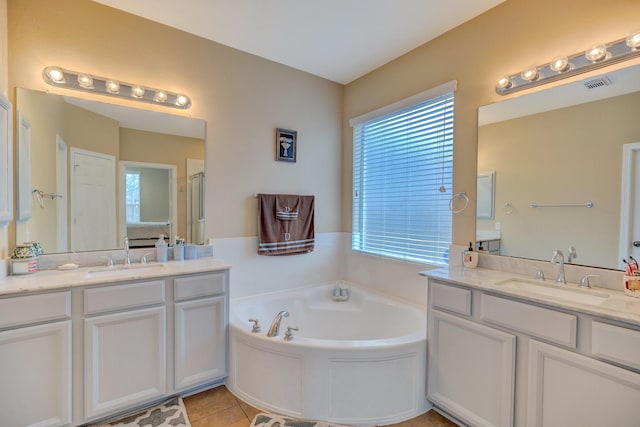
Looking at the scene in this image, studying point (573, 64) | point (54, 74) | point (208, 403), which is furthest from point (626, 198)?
point (54, 74)

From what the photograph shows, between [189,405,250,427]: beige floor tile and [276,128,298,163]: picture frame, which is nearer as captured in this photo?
[189,405,250,427]: beige floor tile

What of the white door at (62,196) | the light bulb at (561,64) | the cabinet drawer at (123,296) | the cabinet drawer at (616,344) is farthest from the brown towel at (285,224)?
the cabinet drawer at (616,344)

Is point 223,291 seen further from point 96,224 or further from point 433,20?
point 433,20

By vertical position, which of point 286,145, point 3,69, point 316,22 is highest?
point 316,22

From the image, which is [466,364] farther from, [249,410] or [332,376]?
[249,410]

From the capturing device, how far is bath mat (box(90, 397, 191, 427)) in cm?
181

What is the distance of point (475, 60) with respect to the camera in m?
2.20

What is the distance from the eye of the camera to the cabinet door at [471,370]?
157cm

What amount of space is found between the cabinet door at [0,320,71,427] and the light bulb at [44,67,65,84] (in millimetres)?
1537

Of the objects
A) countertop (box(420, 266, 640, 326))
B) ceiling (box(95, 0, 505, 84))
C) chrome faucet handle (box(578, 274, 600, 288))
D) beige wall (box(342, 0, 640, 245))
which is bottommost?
countertop (box(420, 266, 640, 326))

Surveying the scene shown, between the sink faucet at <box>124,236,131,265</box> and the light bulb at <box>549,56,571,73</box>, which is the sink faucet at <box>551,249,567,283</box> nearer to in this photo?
the light bulb at <box>549,56,571,73</box>

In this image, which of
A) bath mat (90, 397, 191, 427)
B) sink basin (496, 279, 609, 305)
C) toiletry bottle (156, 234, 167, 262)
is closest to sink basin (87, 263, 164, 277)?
toiletry bottle (156, 234, 167, 262)

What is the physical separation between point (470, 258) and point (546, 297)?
0.71m

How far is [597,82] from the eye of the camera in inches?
65.2
